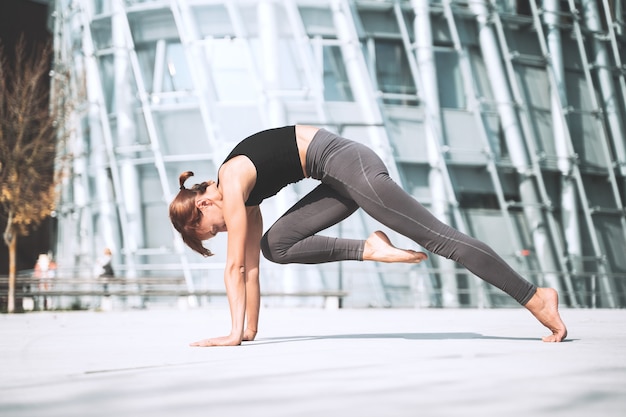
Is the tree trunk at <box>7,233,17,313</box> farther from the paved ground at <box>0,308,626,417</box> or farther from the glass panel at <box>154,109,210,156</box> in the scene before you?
the paved ground at <box>0,308,626,417</box>

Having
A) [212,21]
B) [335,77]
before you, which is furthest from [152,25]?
[335,77]

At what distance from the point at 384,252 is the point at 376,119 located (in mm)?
14308

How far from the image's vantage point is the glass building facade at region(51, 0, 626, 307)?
19.1 m

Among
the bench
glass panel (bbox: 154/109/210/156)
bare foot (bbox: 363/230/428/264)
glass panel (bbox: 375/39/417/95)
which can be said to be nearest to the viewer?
bare foot (bbox: 363/230/428/264)

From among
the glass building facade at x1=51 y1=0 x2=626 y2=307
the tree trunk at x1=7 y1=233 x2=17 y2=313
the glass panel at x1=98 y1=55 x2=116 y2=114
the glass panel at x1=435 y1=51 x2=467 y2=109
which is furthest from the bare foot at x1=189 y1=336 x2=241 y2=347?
the glass panel at x1=98 y1=55 x2=116 y2=114

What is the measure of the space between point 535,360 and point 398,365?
61 cm

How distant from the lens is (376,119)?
19312 millimetres

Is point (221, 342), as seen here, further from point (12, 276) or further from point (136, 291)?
point (136, 291)

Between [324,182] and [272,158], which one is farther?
[324,182]

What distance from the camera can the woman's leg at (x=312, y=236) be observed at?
17.2ft

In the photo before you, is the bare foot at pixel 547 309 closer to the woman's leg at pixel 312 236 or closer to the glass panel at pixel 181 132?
the woman's leg at pixel 312 236

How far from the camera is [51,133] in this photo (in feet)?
54.8

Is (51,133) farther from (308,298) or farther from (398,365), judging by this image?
(398,365)

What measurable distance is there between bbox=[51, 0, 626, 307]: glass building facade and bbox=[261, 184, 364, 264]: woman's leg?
494 inches
